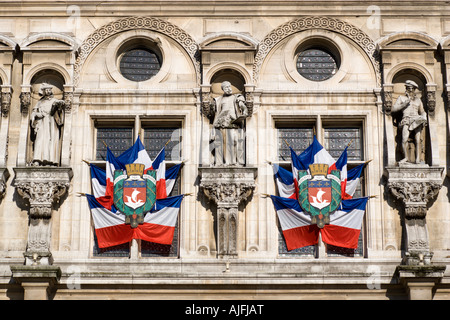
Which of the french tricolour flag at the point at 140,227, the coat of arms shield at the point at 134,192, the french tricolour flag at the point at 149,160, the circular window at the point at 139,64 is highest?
the circular window at the point at 139,64

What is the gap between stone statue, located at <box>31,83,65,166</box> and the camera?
30250 millimetres

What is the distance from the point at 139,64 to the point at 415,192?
805 centimetres

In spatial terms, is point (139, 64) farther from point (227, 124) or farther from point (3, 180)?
point (3, 180)

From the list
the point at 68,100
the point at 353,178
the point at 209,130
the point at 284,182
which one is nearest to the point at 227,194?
the point at 284,182

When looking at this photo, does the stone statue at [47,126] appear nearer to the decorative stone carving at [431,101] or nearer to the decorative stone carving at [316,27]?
the decorative stone carving at [316,27]

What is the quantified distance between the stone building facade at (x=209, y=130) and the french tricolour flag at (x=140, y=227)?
0.89 feet

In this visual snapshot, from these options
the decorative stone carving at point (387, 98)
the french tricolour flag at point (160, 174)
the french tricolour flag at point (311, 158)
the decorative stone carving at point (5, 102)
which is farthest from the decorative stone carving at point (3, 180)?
the decorative stone carving at point (387, 98)

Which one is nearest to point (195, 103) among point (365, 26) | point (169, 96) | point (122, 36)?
point (169, 96)

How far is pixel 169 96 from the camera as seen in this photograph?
31078 millimetres

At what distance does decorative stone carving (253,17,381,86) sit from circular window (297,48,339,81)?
670 millimetres

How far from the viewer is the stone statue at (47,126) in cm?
3025

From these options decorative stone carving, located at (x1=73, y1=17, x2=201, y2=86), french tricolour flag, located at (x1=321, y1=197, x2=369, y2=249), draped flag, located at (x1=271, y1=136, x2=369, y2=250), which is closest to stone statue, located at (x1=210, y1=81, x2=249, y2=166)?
draped flag, located at (x1=271, y1=136, x2=369, y2=250)

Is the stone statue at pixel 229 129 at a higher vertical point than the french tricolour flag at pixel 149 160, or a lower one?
higher

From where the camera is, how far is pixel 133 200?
3012 centimetres
